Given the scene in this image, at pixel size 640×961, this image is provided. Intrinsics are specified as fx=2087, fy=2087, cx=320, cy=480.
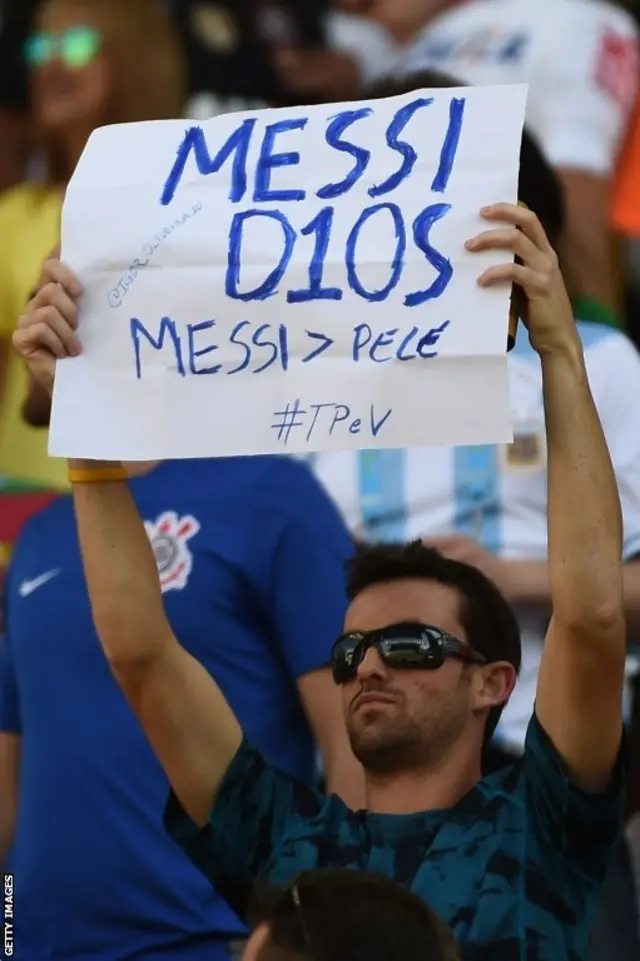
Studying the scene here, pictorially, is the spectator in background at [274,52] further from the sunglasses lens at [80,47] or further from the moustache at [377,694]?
the moustache at [377,694]

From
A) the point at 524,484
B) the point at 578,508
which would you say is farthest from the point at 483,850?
the point at 524,484

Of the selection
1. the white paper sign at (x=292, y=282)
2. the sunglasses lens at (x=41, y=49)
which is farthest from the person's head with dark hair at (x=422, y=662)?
the sunglasses lens at (x=41, y=49)

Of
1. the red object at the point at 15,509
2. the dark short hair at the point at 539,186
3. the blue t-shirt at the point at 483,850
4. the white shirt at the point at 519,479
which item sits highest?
the dark short hair at the point at 539,186

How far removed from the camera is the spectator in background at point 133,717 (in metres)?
2.99

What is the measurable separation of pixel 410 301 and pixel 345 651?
0.45 m

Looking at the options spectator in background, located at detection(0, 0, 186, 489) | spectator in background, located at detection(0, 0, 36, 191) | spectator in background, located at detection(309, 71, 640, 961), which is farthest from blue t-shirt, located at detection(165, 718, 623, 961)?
spectator in background, located at detection(0, 0, 36, 191)

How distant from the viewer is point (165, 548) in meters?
3.12

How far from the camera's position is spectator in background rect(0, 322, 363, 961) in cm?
299

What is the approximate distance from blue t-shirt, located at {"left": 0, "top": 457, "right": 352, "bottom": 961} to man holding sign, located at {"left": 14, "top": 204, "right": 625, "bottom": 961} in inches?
13.2

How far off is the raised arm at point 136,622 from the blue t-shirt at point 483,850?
83mm

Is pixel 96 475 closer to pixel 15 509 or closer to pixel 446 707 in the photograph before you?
pixel 446 707

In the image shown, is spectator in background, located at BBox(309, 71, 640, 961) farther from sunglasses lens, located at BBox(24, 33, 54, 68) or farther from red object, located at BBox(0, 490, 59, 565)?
sunglasses lens, located at BBox(24, 33, 54, 68)

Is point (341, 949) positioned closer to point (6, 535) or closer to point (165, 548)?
point (165, 548)

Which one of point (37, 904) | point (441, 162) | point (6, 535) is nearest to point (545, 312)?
point (441, 162)
